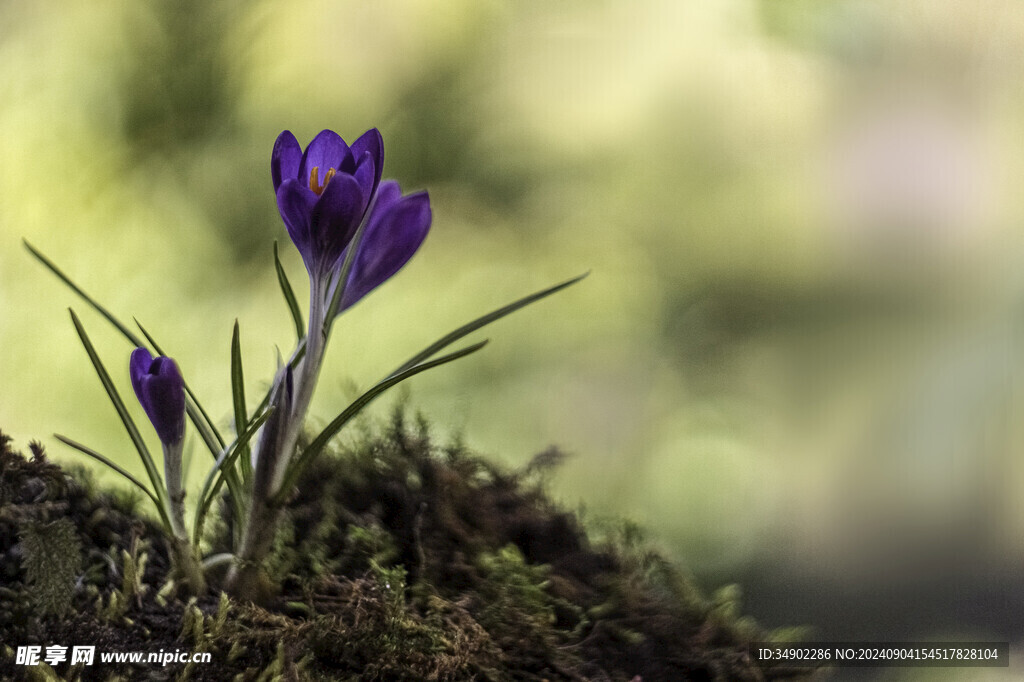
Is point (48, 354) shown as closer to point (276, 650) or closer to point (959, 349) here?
point (276, 650)

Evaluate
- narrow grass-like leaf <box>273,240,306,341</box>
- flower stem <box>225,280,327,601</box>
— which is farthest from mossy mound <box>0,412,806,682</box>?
narrow grass-like leaf <box>273,240,306,341</box>

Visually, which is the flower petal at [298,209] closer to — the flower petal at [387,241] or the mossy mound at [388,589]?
the flower petal at [387,241]

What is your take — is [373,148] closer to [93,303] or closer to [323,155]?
[323,155]

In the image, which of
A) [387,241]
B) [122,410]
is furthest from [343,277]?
[122,410]

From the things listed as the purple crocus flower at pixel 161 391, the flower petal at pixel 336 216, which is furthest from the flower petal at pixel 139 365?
the flower petal at pixel 336 216

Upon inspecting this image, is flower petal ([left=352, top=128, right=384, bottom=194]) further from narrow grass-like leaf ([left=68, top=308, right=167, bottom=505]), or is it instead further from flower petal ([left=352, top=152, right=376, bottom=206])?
narrow grass-like leaf ([left=68, top=308, right=167, bottom=505])
